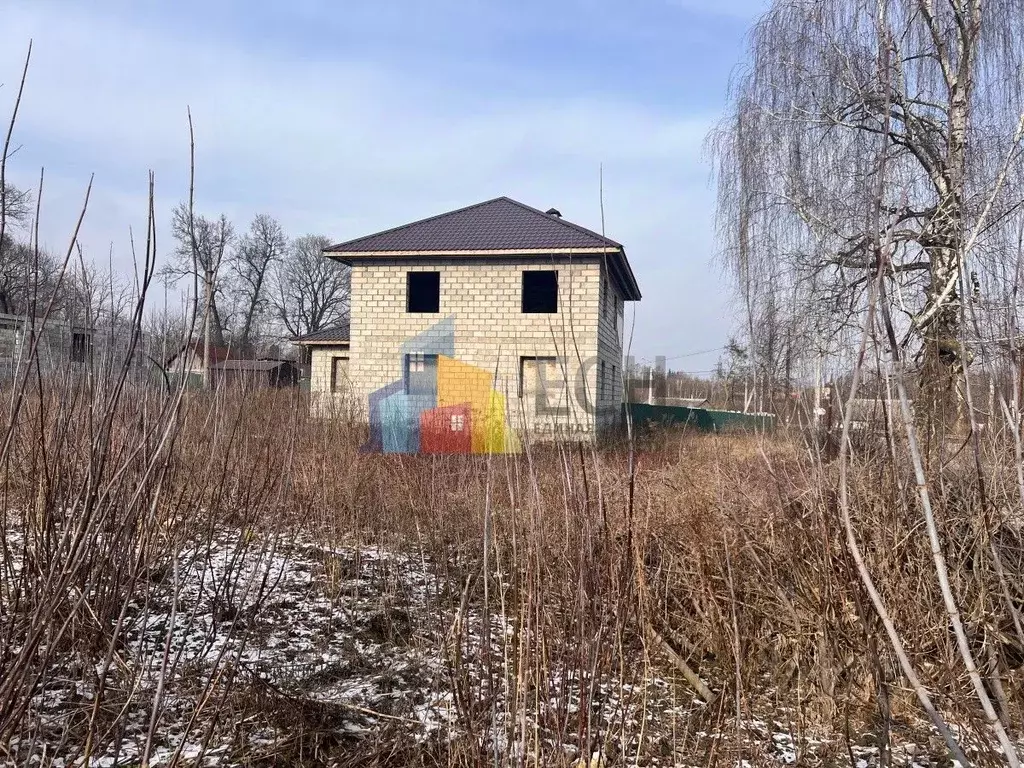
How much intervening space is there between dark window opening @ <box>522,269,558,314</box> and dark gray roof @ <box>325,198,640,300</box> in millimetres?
893

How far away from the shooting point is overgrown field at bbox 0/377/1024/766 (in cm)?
170

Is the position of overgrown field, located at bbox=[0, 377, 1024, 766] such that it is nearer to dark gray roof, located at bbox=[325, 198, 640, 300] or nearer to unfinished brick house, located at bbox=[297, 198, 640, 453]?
unfinished brick house, located at bbox=[297, 198, 640, 453]

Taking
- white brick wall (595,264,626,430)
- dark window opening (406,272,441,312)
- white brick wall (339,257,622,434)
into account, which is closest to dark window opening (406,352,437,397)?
white brick wall (339,257,622,434)

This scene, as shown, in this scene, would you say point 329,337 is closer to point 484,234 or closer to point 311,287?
point 484,234

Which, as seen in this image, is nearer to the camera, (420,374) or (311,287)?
(420,374)

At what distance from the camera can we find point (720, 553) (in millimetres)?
Result: 3625

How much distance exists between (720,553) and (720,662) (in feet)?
1.90

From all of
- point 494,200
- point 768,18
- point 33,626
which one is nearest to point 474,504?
point 33,626

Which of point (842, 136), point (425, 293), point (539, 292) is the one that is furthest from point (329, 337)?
point (842, 136)

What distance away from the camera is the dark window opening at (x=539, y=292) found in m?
14.1

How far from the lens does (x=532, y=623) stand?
2006 millimetres

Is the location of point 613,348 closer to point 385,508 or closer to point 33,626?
→ point 385,508

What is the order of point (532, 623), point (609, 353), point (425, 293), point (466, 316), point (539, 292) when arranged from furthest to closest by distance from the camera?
point (425, 293), point (539, 292), point (609, 353), point (466, 316), point (532, 623)

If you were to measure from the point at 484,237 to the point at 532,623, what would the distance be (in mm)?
12044
